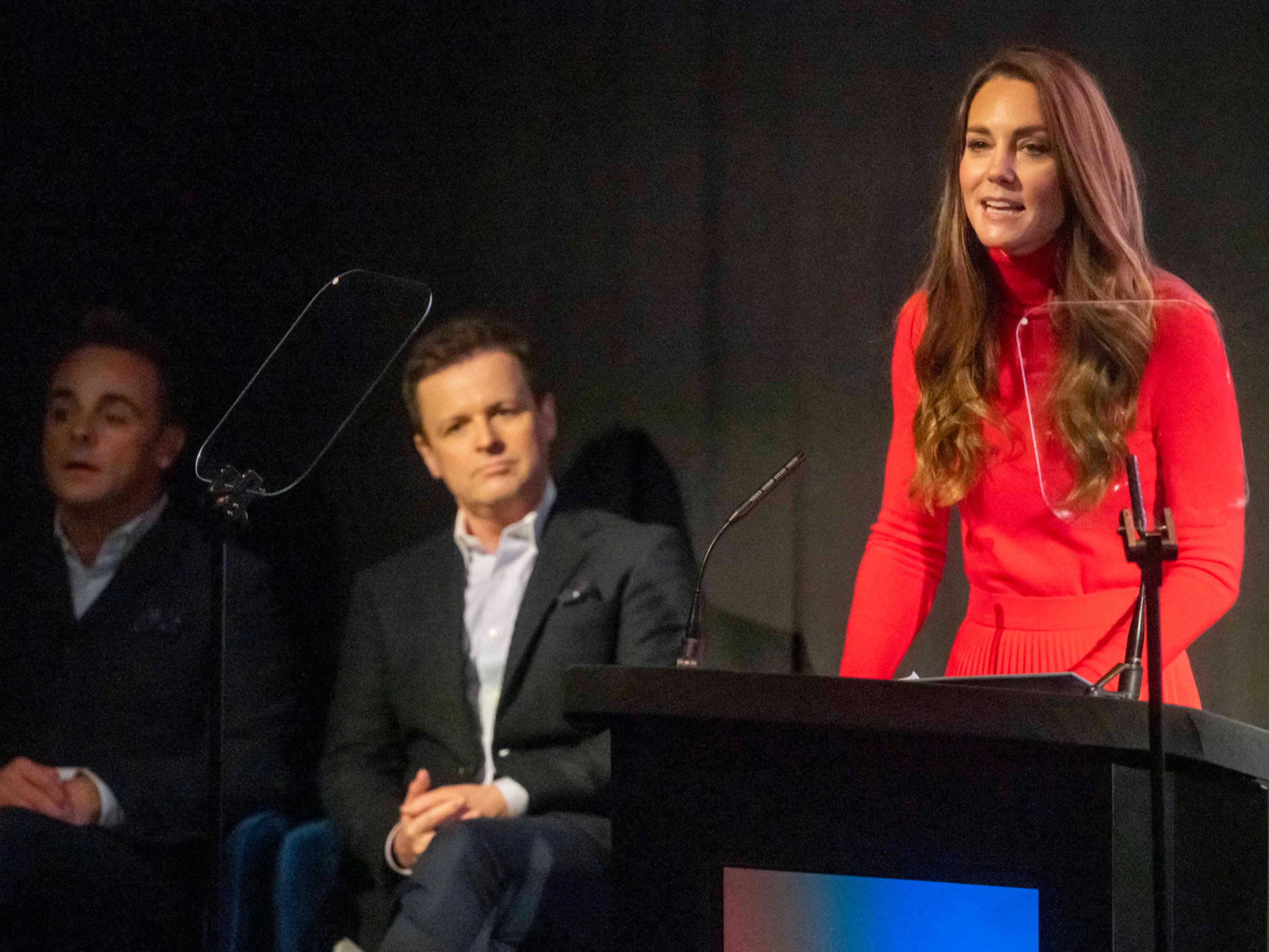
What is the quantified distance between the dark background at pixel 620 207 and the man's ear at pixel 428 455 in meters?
0.05

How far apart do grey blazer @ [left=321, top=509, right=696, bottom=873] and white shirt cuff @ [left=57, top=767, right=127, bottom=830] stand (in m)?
0.45

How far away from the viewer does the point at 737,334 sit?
2.91 metres

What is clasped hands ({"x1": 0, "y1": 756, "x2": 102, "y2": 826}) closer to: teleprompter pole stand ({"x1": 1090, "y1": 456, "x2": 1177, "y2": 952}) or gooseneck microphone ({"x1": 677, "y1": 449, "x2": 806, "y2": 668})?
gooseneck microphone ({"x1": 677, "y1": 449, "x2": 806, "y2": 668})

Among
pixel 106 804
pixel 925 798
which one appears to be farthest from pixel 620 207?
pixel 925 798

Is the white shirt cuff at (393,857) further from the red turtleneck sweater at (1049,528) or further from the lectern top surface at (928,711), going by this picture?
the lectern top surface at (928,711)

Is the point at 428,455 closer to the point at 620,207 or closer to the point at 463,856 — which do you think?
the point at 620,207

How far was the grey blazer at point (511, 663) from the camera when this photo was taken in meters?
2.85

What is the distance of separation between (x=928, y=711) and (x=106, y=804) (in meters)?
2.23

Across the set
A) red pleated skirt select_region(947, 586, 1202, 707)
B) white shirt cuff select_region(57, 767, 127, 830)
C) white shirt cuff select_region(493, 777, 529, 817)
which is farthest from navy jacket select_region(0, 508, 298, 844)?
red pleated skirt select_region(947, 586, 1202, 707)

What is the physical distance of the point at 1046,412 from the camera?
6.10ft

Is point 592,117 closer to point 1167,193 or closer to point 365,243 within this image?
point 365,243

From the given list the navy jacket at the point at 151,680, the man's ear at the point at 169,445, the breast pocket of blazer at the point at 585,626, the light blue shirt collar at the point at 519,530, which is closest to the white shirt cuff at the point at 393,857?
the navy jacket at the point at 151,680

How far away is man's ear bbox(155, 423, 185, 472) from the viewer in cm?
331

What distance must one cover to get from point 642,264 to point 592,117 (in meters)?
0.37
